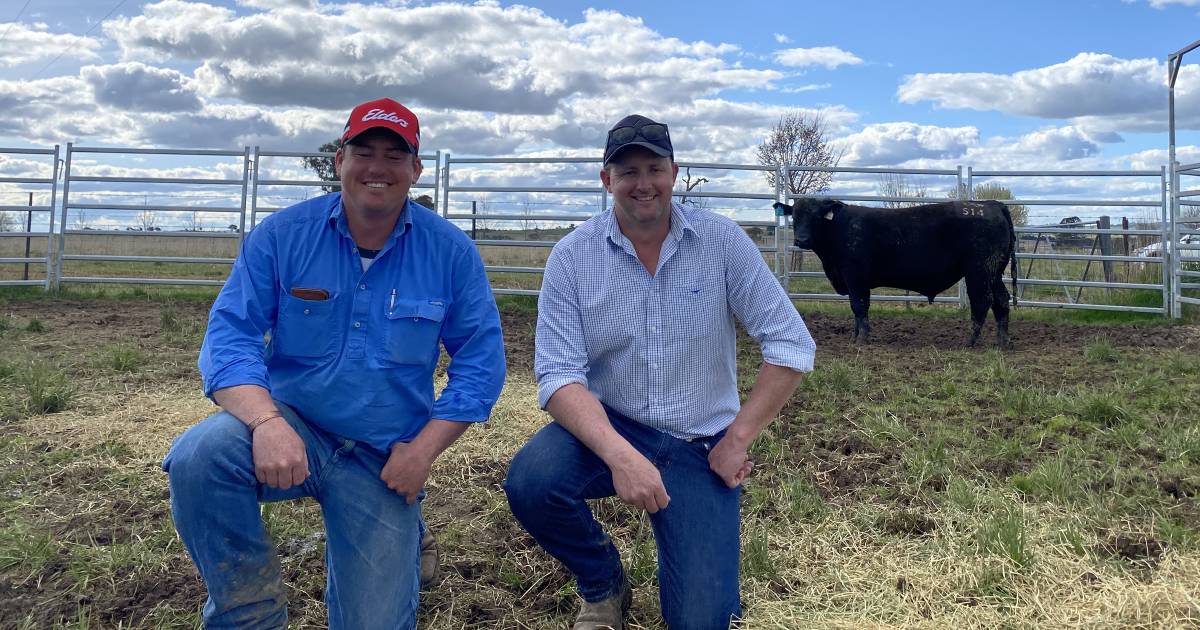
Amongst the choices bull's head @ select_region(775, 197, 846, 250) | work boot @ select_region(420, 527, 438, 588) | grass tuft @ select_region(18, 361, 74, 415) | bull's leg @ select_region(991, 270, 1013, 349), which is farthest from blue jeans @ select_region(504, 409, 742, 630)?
bull's head @ select_region(775, 197, 846, 250)

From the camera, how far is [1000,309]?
26.3 ft

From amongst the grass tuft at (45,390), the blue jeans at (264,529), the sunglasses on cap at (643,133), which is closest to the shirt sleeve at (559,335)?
the sunglasses on cap at (643,133)

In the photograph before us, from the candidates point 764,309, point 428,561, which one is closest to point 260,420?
point 428,561

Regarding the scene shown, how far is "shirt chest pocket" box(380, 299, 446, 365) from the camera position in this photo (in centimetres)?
241

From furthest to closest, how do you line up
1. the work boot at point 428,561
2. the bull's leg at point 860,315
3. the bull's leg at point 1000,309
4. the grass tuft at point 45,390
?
1. the bull's leg at point 860,315
2. the bull's leg at point 1000,309
3. the grass tuft at point 45,390
4. the work boot at point 428,561

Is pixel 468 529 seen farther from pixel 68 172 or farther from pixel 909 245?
pixel 68 172

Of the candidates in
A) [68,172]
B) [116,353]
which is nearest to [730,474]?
[116,353]

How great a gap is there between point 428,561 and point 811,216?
6802 millimetres

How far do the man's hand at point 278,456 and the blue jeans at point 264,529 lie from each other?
6cm

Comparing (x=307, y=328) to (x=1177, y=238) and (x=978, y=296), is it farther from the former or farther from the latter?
(x=1177, y=238)

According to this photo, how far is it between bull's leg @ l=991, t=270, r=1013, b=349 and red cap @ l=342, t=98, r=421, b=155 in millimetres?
6785

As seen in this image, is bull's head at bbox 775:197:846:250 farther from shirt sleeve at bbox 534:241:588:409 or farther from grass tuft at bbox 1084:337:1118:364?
shirt sleeve at bbox 534:241:588:409

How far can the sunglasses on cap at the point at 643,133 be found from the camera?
104 inches

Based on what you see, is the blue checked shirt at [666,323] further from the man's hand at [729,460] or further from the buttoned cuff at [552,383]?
the man's hand at [729,460]
